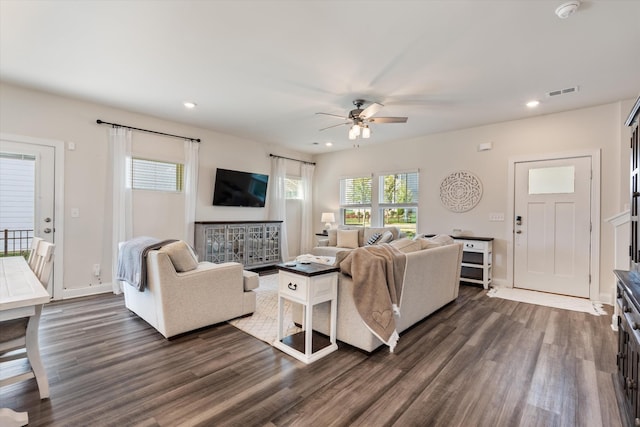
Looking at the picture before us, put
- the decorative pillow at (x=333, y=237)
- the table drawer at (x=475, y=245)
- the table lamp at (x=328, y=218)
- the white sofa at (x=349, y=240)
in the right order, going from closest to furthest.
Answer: the table drawer at (x=475, y=245) < the white sofa at (x=349, y=240) < the decorative pillow at (x=333, y=237) < the table lamp at (x=328, y=218)

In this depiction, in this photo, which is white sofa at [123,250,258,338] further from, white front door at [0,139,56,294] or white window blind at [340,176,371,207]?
white window blind at [340,176,371,207]

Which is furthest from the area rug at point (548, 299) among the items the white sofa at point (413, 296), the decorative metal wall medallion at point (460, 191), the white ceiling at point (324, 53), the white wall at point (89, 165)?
the white wall at point (89, 165)

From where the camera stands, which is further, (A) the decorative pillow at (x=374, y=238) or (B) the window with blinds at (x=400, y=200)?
(B) the window with blinds at (x=400, y=200)

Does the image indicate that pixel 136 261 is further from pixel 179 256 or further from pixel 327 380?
pixel 327 380

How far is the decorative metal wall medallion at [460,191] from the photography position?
5136mm

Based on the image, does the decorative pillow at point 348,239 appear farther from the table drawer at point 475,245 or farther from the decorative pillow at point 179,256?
the decorative pillow at point 179,256

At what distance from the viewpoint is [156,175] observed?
16.0 ft

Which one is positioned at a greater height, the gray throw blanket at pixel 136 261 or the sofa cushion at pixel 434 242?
the sofa cushion at pixel 434 242

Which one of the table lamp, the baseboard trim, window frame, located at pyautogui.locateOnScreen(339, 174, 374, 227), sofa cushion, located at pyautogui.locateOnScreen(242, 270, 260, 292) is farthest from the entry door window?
the baseboard trim

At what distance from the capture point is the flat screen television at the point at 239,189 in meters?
5.63

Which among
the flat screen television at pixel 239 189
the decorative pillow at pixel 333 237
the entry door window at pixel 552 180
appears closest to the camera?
the entry door window at pixel 552 180

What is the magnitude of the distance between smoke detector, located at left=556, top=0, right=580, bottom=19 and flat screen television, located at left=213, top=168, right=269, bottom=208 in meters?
5.01

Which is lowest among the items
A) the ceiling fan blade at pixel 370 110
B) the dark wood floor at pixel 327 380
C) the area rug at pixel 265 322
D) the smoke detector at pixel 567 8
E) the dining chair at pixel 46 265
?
the dark wood floor at pixel 327 380

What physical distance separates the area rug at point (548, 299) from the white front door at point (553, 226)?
0.60 ft
